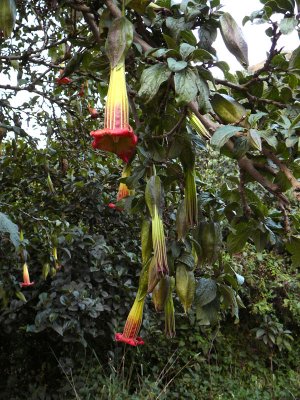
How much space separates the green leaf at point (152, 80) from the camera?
671mm

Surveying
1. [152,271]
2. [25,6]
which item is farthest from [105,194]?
[152,271]

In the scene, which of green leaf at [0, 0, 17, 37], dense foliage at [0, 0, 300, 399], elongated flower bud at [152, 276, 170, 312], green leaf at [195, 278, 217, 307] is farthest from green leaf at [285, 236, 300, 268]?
green leaf at [0, 0, 17, 37]

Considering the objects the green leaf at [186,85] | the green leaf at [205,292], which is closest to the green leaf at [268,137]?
the green leaf at [186,85]

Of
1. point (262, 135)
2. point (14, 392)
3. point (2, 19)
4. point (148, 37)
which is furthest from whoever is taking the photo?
point (14, 392)

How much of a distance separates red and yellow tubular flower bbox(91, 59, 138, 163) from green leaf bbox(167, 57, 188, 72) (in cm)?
8

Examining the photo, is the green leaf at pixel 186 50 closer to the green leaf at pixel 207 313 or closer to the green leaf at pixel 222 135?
the green leaf at pixel 222 135

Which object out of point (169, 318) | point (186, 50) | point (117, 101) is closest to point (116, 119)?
point (117, 101)

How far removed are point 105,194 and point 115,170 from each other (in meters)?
0.14

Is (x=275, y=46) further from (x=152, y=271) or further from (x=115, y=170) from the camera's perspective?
(x=115, y=170)

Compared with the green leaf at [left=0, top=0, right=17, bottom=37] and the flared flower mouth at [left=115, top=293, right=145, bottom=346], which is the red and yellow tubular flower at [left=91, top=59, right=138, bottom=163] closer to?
the green leaf at [left=0, top=0, right=17, bottom=37]

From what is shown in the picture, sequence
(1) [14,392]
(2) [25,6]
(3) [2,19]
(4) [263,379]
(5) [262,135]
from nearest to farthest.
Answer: (5) [262,135] < (3) [2,19] < (2) [25,6] < (1) [14,392] < (4) [263,379]

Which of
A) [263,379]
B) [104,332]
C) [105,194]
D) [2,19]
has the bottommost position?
Result: [263,379]

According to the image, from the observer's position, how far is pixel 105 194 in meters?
2.46

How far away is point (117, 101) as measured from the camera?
0.68 m
